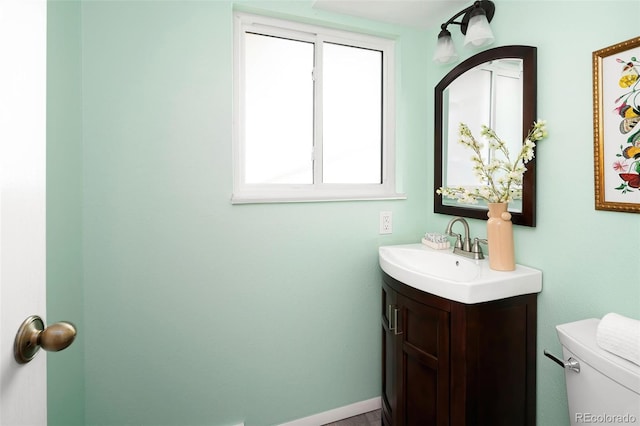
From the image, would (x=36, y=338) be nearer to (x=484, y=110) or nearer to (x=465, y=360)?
(x=465, y=360)

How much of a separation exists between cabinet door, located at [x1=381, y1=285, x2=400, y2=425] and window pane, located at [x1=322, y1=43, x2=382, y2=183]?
27.4 inches

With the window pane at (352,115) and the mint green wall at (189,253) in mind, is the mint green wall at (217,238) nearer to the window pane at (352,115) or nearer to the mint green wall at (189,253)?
the mint green wall at (189,253)

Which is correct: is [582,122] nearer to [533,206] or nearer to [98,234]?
[533,206]

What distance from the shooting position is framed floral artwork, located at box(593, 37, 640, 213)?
98cm

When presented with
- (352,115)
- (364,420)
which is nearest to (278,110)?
(352,115)

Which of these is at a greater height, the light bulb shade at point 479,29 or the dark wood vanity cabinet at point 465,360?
the light bulb shade at point 479,29

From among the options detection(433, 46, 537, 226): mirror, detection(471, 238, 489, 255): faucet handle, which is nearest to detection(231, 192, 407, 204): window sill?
detection(433, 46, 537, 226): mirror

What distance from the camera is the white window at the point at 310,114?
1.62 meters

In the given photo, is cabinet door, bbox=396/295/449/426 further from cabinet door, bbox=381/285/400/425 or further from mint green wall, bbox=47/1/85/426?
mint green wall, bbox=47/1/85/426

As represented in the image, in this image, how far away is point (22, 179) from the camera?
0.48 metres

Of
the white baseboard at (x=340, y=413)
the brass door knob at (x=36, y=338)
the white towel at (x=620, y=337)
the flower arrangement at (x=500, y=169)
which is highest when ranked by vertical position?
the flower arrangement at (x=500, y=169)

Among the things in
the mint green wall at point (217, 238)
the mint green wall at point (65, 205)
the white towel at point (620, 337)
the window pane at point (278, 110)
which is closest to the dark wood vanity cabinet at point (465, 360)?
the mint green wall at point (217, 238)

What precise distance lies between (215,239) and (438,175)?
1228mm

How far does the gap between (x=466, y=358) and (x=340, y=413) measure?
936 mm
